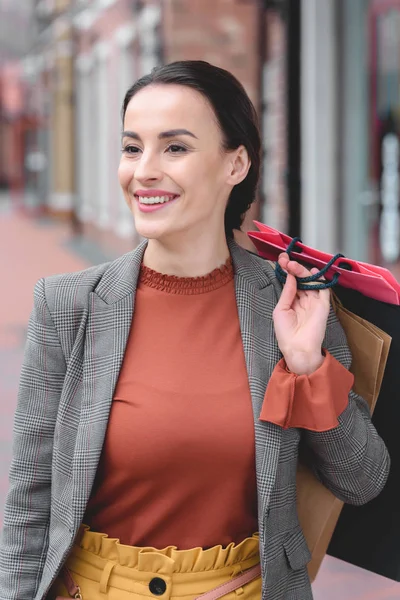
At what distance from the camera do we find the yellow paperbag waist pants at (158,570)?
176 cm

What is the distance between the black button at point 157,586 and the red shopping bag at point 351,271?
2.11 ft

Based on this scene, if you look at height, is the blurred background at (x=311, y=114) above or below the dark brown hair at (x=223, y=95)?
below

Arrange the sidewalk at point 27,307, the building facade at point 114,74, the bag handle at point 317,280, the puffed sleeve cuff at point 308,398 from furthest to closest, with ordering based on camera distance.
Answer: the building facade at point 114,74 < the sidewalk at point 27,307 < the bag handle at point 317,280 < the puffed sleeve cuff at point 308,398

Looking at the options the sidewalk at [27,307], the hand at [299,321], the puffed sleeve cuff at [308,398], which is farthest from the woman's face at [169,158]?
the sidewalk at [27,307]

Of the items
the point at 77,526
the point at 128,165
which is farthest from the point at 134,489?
the point at 128,165

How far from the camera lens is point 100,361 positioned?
182 cm

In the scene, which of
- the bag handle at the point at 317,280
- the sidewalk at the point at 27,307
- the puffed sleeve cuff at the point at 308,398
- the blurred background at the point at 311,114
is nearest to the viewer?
the puffed sleeve cuff at the point at 308,398

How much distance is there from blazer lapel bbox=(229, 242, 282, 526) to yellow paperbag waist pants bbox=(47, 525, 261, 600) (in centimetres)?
11

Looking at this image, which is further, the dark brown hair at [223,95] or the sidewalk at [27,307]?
the sidewalk at [27,307]

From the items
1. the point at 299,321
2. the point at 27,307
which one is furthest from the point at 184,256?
the point at 27,307

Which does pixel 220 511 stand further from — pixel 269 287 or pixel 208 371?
pixel 269 287

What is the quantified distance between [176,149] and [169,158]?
2cm

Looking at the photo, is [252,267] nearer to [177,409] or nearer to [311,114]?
[177,409]

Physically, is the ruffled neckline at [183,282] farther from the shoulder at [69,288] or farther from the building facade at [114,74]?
the building facade at [114,74]
